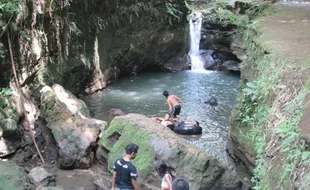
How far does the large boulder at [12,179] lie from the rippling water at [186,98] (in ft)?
15.7

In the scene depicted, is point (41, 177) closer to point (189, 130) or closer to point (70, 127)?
point (70, 127)

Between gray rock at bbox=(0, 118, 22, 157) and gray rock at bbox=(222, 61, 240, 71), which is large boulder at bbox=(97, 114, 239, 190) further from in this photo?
gray rock at bbox=(222, 61, 240, 71)

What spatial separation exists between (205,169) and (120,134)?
229 cm

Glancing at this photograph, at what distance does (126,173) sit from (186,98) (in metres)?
8.98

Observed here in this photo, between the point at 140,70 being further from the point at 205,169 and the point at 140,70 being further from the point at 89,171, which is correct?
the point at 205,169

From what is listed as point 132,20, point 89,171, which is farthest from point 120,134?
point 132,20

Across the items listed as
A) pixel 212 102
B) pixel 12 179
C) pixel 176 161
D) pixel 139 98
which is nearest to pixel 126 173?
pixel 176 161

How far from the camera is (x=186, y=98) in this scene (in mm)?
15031

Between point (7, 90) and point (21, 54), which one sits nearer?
point (7, 90)

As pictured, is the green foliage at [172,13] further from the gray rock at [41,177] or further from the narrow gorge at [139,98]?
the gray rock at [41,177]

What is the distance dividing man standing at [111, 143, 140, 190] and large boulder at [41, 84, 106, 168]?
3.01 metres

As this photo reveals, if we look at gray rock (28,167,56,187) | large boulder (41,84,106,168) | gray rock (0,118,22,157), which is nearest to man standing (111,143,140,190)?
gray rock (28,167,56,187)

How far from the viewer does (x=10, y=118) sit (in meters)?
9.31

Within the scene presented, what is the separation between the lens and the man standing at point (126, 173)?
621 cm
